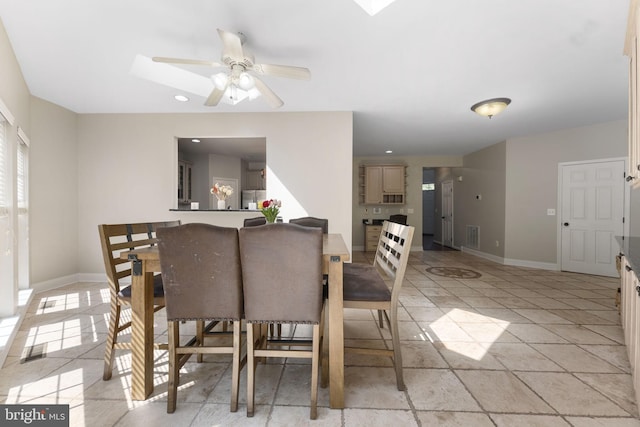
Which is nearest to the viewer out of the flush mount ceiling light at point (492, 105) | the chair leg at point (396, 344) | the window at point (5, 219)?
the chair leg at point (396, 344)

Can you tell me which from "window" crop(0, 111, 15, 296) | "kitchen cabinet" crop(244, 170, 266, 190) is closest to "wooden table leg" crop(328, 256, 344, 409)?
"window" crop(0, 111, 15, 296)

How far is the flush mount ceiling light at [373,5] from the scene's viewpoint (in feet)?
5.91

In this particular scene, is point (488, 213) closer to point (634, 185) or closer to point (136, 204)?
point (634, 185)

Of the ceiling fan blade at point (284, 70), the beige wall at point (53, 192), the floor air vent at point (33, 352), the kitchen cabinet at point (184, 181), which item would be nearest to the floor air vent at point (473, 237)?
the ceiling fan blade at point (284, 70)

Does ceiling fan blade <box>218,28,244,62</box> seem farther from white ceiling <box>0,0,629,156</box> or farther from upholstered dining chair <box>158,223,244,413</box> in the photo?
upholstered dining chair <box>158,223,244,413</box>

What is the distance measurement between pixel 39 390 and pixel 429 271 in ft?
15.4

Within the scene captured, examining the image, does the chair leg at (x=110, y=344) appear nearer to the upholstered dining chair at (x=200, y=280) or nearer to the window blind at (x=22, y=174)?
the upholstered dining chair at (x=200, y=280)

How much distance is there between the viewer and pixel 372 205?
7.11 m

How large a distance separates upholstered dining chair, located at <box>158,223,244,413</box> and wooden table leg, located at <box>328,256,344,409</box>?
0.49 m

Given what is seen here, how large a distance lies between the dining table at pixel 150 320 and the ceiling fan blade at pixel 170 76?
2.21 m

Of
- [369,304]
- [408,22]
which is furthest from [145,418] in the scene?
[408,22]

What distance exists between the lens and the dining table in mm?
1417

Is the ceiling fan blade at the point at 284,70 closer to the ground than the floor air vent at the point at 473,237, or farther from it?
farther from it

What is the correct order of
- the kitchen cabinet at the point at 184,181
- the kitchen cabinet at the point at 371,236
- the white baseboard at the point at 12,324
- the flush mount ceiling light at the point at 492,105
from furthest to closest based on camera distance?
1. the kitchen cabinet at the point at 371,236
2. the kitchen cabinet at the point at 184,181
3. the flush mount ceiling light at the point at 492,105
4. the white baseboard at the point at 12,324
